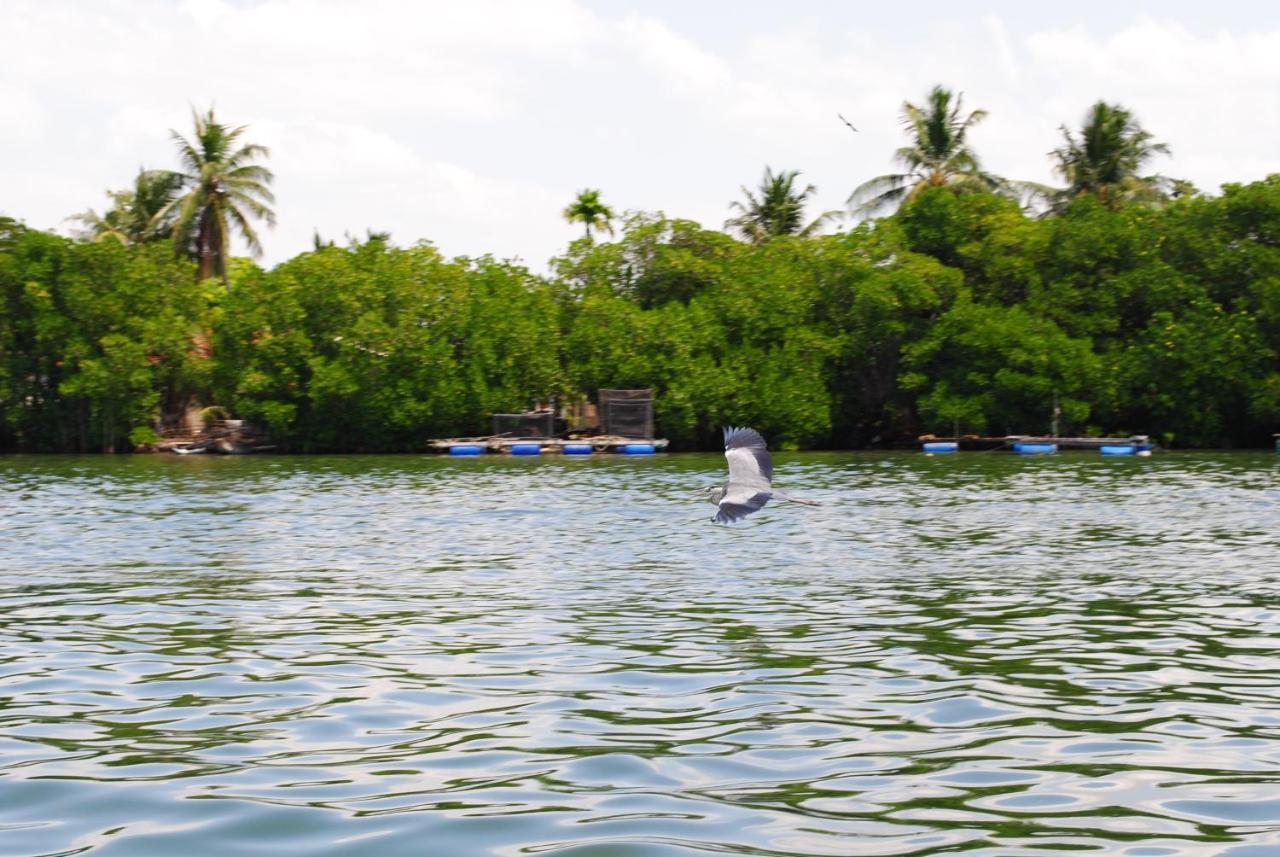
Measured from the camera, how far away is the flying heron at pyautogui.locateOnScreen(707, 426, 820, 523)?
13625mm

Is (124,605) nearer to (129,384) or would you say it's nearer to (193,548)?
(193,548)

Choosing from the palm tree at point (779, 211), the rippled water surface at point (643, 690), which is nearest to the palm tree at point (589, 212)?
the palm tree at point (779, 211)

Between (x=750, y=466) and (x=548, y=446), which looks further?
(x=548, y=446)

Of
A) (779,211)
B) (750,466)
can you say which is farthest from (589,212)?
Answer: (750,466)

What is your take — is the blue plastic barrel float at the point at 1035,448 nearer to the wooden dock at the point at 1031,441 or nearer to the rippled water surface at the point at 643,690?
the wooden dock at the point at 1031,441

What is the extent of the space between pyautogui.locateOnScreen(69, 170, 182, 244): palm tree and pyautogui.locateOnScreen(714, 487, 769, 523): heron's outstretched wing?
58.8 metres

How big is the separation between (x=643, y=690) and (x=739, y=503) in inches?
157

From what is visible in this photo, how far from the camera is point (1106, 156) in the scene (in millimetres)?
65250

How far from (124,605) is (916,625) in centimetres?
777

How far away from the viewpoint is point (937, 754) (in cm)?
812

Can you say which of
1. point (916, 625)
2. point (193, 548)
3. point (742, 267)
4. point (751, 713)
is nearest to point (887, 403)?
point (742, 267)

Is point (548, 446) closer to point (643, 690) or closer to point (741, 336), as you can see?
point (741, 336)

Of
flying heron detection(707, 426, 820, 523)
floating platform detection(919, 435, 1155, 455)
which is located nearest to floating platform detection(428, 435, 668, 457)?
floating platform detection(919, 435, 1155, 455)

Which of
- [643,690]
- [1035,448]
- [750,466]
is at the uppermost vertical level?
[750,466]
